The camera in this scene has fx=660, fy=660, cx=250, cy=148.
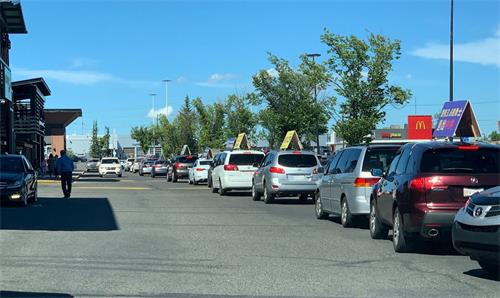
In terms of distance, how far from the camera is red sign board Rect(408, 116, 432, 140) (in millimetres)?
50031

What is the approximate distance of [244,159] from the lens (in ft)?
86.0

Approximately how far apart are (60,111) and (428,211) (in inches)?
2473

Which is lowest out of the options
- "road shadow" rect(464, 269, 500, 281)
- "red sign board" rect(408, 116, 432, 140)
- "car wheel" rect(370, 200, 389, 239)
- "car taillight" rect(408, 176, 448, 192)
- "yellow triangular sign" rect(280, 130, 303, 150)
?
"road shadow" rect(464, 269, 500, 281)

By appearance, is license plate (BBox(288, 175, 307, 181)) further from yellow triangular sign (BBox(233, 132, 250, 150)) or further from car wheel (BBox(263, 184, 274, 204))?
yellow triangular sign (BBox(233, 132, 250, 150))

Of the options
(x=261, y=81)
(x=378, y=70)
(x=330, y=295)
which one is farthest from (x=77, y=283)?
(x=261, y=81)

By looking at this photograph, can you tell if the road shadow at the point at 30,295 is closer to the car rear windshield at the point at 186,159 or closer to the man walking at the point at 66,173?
the man walking at the point at 66,173

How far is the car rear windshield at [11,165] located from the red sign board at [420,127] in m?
35.7

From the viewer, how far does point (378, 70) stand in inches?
1171

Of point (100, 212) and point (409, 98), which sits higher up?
point (409, 98)

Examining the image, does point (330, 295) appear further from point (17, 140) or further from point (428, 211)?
point (17, 140)

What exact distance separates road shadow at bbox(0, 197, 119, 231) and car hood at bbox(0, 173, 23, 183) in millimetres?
779

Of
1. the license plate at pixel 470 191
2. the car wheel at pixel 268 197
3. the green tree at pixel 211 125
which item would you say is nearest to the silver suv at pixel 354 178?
the license plate at pixel 470 191

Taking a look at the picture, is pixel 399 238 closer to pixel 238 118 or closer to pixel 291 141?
pixel 291 141

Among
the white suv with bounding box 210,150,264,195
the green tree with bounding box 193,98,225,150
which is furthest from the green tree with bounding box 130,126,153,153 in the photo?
the white suv with bounding box 210,150,264,195
